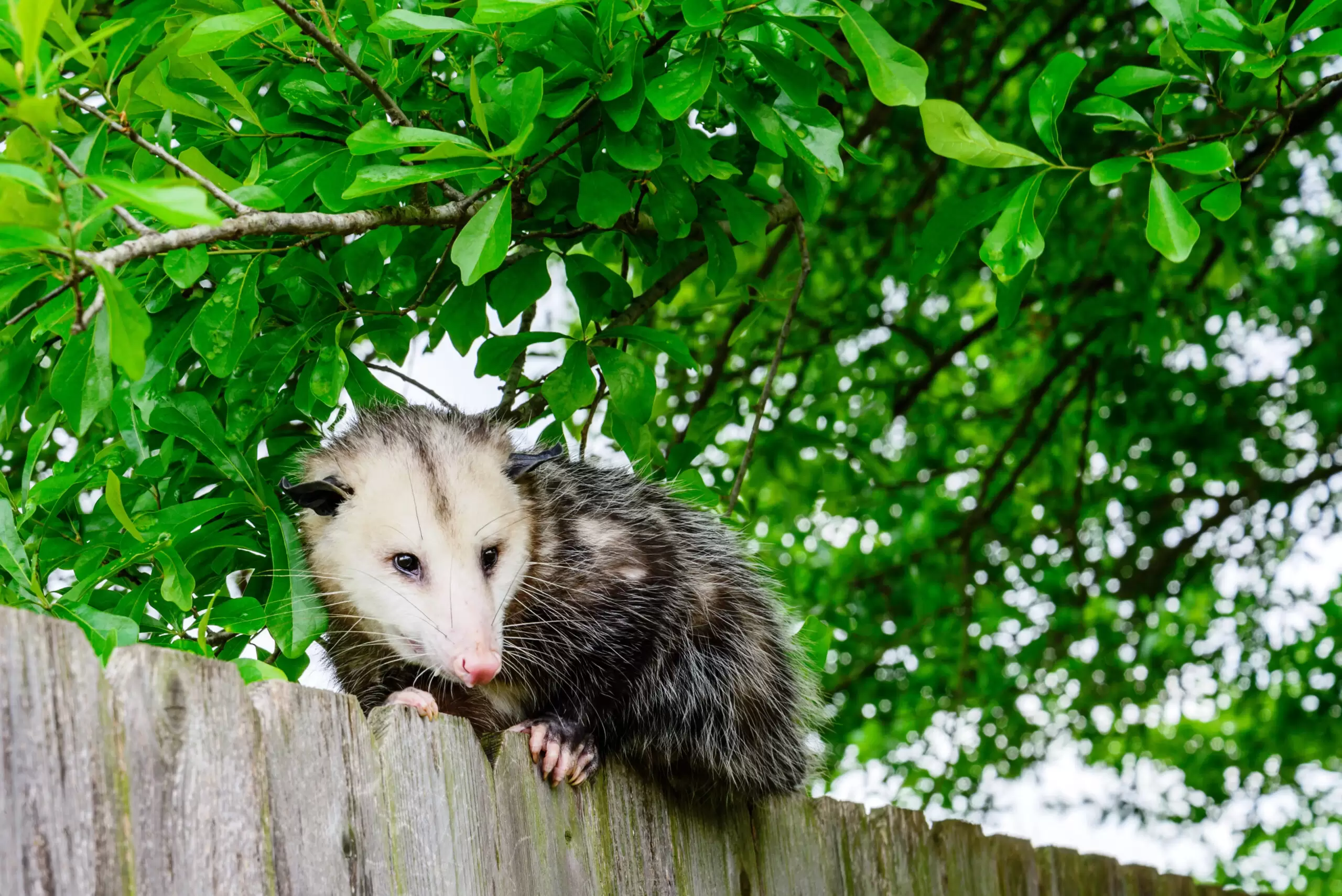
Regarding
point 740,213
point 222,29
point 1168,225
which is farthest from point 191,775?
point 1168,225

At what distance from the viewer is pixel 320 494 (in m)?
1.68

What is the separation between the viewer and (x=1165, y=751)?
537 centimetres

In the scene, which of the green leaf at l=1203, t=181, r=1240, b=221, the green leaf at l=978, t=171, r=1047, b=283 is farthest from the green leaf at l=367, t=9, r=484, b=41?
the green leaf at l=1203, t=181, r=1240, b=221

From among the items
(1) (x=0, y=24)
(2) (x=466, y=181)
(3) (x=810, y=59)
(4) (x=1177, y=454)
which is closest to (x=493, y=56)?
(2) (x=466, y=181)

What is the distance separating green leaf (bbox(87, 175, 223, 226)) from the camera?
84 cm

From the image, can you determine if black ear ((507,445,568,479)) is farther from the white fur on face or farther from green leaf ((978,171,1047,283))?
green leaf ((978,171,1047,283))

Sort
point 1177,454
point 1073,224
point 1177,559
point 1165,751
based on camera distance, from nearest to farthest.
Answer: point 1073,224 < point 1177,454 < point 1177,559 < point 1165,751

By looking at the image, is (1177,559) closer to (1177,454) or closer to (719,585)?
(1177,454)

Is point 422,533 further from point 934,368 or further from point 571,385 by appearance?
point 934,368

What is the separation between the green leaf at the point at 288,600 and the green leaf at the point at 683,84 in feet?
2.11

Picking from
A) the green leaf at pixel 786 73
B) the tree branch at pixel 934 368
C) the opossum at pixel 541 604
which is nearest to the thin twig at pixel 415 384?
the opossum at pixel 541 604

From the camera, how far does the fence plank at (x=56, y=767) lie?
2.63 feet

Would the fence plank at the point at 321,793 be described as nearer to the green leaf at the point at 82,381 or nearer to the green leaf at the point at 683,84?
the green leaf at the point at 82,381

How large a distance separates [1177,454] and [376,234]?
3.26 m
